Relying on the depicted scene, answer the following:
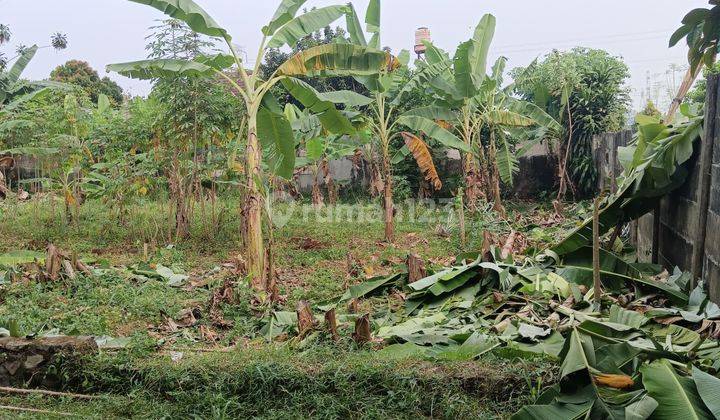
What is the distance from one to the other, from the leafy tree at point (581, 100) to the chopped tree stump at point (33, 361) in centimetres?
1093

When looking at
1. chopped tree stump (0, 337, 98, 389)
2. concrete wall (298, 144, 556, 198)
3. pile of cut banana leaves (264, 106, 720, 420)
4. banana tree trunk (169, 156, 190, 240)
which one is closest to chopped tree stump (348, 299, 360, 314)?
pile of cut banana leaves (264, 106, 720, 420)

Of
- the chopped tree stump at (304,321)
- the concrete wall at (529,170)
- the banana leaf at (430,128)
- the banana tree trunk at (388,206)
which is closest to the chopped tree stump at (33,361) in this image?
the chopped tree stump at (304,321)

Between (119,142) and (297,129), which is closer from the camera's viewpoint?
(297,129)

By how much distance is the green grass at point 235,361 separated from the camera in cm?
359

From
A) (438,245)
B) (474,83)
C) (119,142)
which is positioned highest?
(474,83)

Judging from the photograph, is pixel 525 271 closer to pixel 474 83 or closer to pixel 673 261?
pixel 673 261

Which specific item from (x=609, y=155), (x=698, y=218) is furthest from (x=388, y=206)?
(x=698, y=218)

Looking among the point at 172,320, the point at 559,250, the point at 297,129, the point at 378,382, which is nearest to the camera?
the point at 378,382

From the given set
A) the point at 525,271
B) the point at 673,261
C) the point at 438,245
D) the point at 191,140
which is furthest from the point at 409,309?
the point at 191,140

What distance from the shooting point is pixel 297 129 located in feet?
30.7

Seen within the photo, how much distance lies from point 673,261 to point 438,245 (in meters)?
4.44

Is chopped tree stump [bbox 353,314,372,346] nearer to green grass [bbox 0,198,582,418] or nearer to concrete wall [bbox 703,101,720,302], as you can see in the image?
green grass [bbox 0,198,582,418]

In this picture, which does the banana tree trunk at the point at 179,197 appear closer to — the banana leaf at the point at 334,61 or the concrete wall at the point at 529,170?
the banana leaf at the point at 334,61

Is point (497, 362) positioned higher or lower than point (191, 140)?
lower
